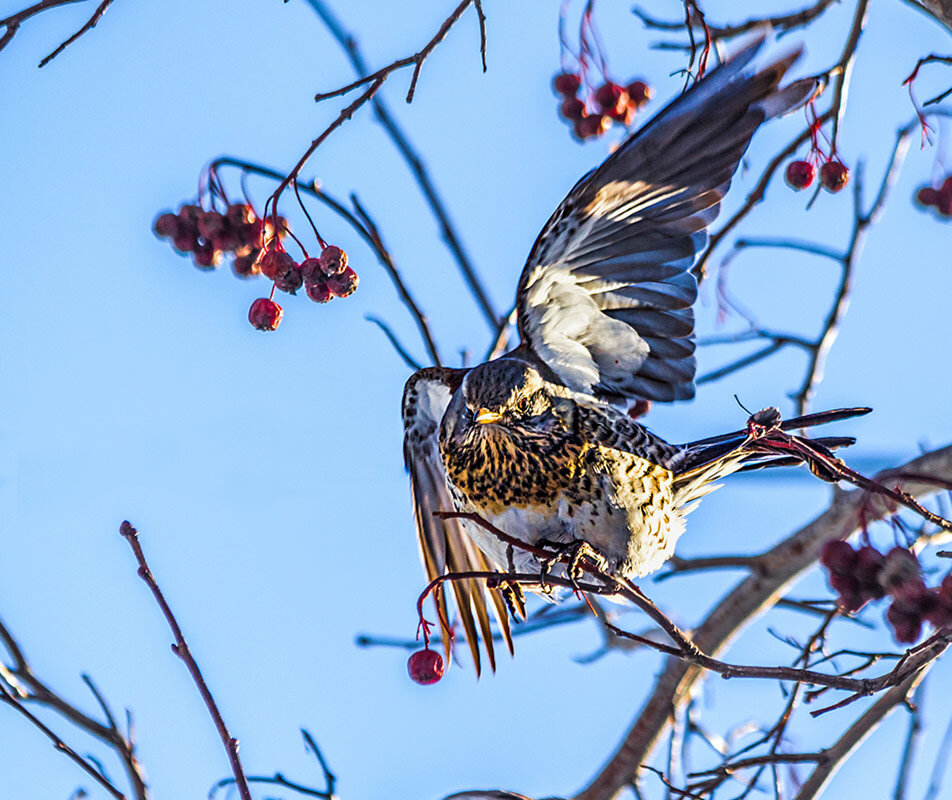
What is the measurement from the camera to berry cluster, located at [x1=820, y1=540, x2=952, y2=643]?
228 centimetres

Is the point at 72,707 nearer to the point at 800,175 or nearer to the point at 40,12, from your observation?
the point at 40,12

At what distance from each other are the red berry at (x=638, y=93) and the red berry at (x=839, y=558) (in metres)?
2.29

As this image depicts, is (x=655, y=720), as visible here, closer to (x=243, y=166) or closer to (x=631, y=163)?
(x=631, y=163)

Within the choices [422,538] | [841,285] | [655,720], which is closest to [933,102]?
[841,285]

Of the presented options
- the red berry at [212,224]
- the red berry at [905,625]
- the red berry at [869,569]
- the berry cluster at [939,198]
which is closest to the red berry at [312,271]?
the red berry at [212,224]

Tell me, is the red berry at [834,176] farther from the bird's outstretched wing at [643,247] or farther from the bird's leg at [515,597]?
the bird's leg at [515,597]

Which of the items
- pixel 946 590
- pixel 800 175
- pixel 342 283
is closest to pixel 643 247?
pixel 800 175

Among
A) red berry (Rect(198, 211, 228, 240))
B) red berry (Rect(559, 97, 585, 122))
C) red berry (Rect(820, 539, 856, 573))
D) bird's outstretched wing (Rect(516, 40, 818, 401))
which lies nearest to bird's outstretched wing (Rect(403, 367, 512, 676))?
bird's outstretched wing (Rect(516, 40, 818, 401))

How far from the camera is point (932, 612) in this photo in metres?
2.27

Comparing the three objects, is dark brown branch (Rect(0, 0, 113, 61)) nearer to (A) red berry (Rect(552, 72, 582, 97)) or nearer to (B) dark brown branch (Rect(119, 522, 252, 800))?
(B) dark brown branch (Rect(119, 522, 252, 800))

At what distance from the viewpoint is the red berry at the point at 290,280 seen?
3467 mm

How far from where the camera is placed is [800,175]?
12.7 ft

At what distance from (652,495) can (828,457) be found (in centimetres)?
125

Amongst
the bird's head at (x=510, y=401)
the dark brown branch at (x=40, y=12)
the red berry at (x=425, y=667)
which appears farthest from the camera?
the bird's head at (x=510, y=401)
